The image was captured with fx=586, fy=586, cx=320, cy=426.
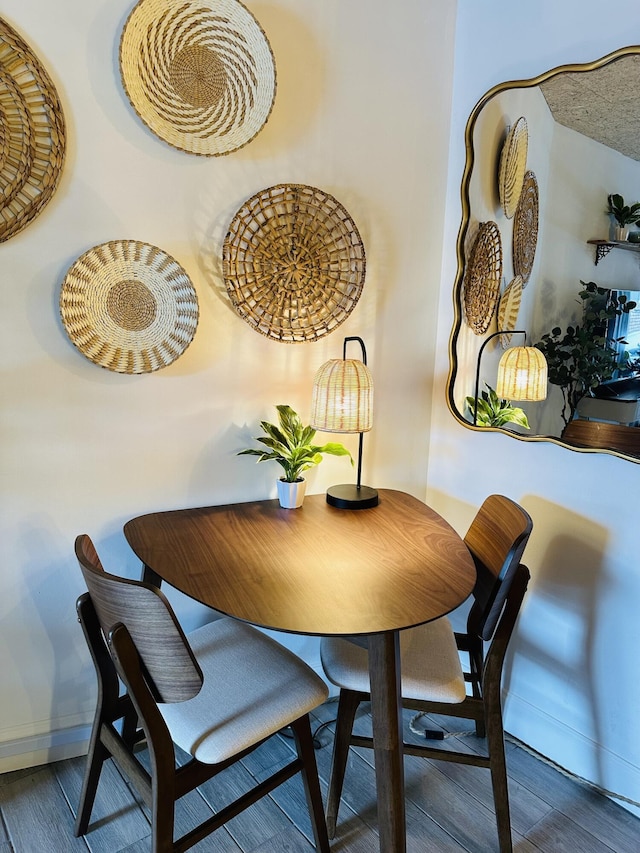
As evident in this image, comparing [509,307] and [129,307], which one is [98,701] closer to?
[129,307]

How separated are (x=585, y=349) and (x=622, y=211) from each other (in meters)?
0.36

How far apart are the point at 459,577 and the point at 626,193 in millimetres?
1072

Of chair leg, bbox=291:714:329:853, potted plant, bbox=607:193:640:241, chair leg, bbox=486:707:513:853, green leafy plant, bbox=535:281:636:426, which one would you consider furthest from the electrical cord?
potted plant, bbox=607:193:640:241

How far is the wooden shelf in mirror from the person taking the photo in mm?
1500

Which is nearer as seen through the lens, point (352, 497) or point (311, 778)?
point (311, 778)

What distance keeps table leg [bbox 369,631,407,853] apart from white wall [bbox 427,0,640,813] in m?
0.80

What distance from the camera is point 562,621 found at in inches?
70.6

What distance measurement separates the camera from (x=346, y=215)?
1.85m

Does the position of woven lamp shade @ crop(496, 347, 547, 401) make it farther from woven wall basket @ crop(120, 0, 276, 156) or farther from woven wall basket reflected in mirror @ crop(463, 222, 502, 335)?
woven wall basket @ crop(120, 0, 276, 156)

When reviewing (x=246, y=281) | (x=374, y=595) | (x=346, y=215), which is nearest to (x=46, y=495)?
(x=246, y=281)

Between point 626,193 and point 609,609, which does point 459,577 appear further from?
point 626,193

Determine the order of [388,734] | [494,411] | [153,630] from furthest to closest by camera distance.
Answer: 1. [494,411]
2. [388,734]
3. [153,630]

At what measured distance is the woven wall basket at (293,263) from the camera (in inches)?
67.6

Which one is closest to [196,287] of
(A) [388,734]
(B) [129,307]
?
(B) [129,307]
